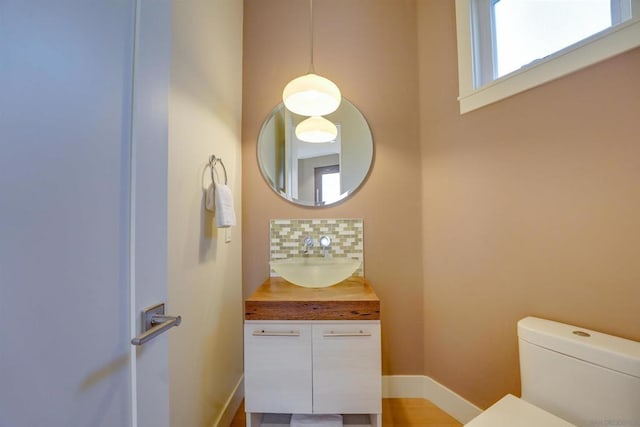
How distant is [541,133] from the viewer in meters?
1.12

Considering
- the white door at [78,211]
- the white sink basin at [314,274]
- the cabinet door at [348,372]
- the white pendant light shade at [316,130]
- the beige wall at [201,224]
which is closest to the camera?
the white door at [78,211]

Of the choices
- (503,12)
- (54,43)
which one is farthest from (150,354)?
(503,12)

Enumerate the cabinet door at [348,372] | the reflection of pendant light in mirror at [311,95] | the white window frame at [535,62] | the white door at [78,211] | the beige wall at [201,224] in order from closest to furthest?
the white door at [78,211], the white window frame at [535,62], the beige wall at [201,224], the cabinet door at [348,372], the reflection of pendant light in mirror at [311,95]

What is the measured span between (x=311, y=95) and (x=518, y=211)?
121cm

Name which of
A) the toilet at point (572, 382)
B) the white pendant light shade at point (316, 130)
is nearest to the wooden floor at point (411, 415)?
the toilet at point (572, 382)

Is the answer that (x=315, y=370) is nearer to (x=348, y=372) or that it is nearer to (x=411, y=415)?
(x=348, y=372)

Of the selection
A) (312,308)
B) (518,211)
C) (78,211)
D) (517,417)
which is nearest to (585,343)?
(517,417)

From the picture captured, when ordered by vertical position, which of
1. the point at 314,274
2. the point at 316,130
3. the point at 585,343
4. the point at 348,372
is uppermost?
the point at 316,130

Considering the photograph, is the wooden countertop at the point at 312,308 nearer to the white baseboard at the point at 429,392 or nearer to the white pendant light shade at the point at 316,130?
the white baseboard at the point at 429,392

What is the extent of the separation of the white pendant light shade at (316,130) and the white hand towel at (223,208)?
72 cm

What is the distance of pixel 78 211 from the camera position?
428mm

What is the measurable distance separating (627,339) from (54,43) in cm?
176

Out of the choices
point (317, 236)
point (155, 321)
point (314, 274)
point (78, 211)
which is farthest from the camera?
point (317, 236)

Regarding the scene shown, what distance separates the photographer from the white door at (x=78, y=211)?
1.12 ft
